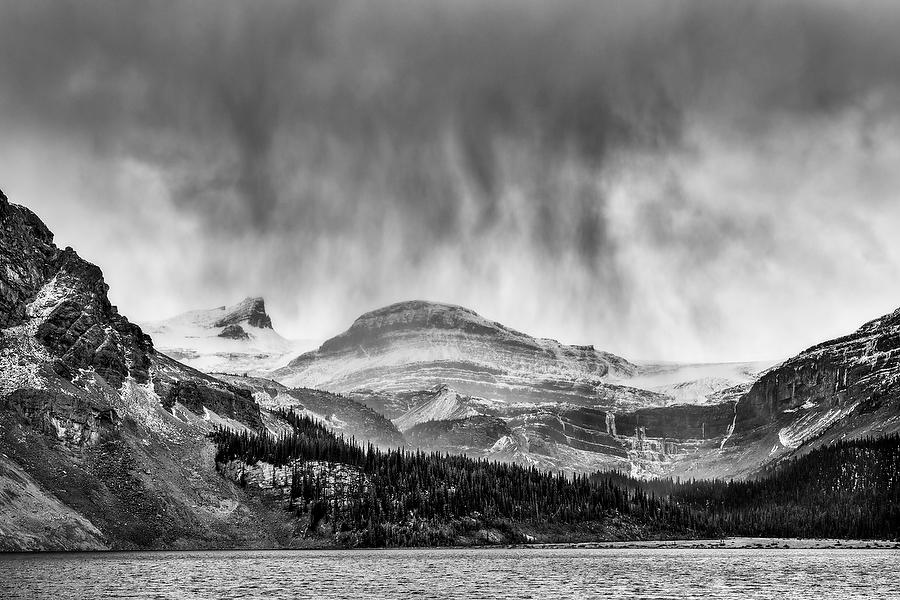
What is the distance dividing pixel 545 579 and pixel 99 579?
76919mm

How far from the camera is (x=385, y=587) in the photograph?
17088 centimetres

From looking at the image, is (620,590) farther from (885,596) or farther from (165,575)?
(165,575)

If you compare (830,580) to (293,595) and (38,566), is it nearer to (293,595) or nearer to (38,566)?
(293,595)

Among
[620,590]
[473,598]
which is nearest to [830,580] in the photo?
[620,590]

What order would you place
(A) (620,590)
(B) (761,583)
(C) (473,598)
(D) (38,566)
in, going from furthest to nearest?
(D) (38,566)
(B) (761,583)
(A) (620,590)
(C) (473,598)

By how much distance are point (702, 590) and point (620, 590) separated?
12919 mm

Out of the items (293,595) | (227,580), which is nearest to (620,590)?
(293,595)

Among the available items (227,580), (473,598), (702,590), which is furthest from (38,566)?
(702,590)

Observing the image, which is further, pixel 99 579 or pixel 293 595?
pixel 99 579

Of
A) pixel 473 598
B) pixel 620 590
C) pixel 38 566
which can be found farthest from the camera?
pixel 38 566

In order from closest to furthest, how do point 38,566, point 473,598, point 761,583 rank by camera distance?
point 473,598 < point 761,583 < point 38,566

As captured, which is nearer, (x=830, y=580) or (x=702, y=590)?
(x=702, y=590)

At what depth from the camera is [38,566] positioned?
196m

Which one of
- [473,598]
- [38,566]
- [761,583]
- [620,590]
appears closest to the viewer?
[473,598]
